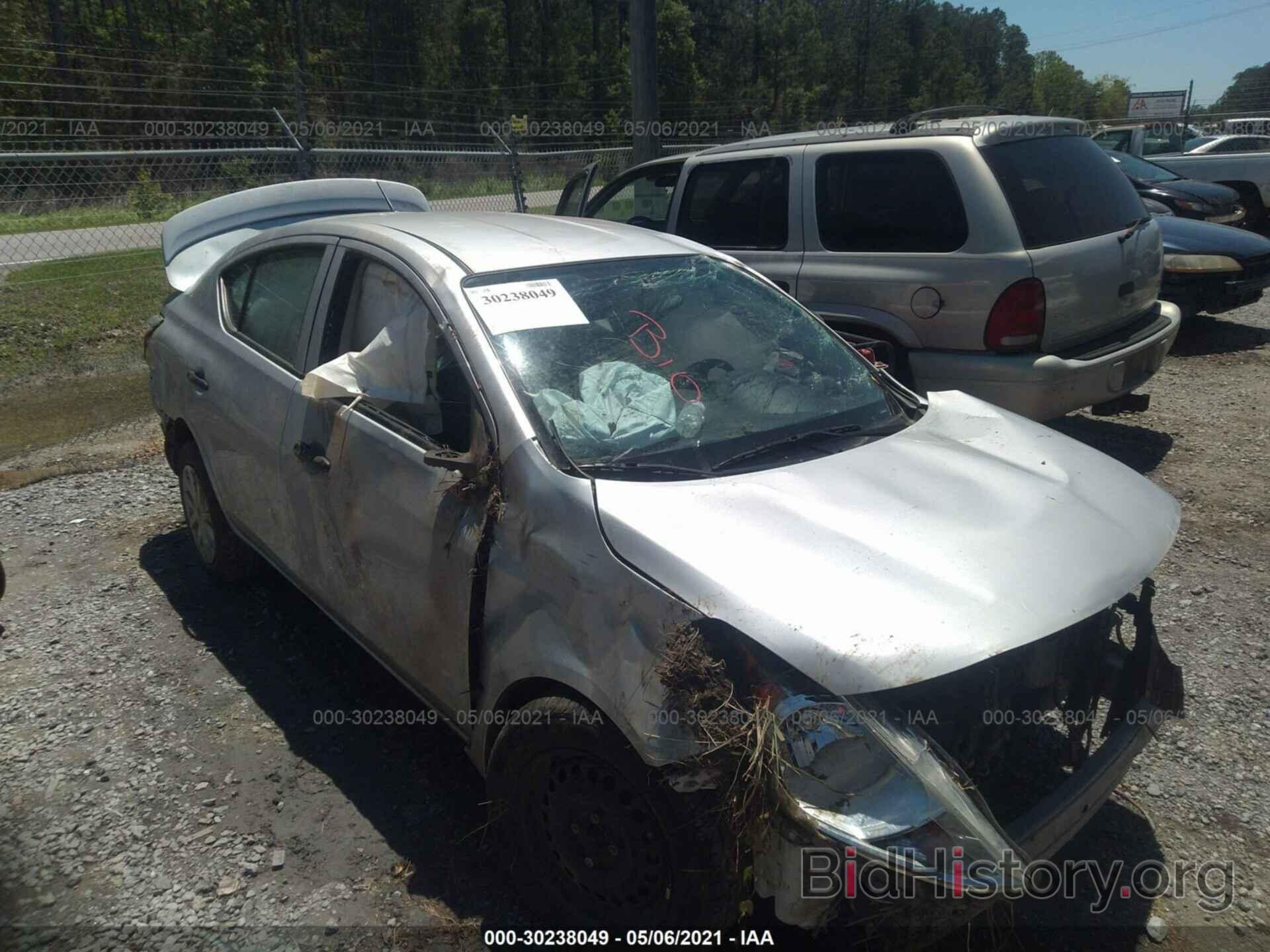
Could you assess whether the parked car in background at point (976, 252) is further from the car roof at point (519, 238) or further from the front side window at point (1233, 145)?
the front side window at point (1233, 145)

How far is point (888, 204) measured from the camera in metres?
5.38

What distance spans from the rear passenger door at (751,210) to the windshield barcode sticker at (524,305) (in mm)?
2971

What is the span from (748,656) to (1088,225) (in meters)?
4.35

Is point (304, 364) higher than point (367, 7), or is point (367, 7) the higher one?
point (367, 7)

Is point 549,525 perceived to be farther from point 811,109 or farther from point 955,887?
point 811,109

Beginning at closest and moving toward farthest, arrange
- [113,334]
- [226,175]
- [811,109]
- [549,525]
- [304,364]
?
1. [549,525]
2. [304,364]
3. [113,334]
4. [226,175]
5. [811,109]

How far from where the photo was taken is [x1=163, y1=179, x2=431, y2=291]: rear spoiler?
17.6 ft

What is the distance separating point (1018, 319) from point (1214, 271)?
4.34m

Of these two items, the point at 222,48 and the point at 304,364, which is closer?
the point at 304,364

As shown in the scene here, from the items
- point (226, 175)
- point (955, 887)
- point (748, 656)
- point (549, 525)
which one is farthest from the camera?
point (226, 175)

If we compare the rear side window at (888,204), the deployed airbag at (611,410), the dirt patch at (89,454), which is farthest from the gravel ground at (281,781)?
the rear side window at (888,204)

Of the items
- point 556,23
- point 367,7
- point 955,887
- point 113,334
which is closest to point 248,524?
point 955,887

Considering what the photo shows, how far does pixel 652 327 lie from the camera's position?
300cm

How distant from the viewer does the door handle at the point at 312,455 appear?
3.13 metres
